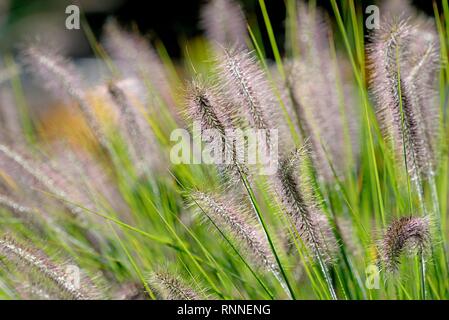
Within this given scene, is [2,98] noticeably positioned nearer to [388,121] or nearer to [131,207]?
[131,207]

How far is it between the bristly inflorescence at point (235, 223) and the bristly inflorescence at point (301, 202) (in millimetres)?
82

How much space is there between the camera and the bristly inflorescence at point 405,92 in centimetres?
139

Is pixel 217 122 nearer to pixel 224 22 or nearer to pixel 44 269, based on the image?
pixel 44 269

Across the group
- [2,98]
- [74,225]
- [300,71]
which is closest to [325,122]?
[300,71]

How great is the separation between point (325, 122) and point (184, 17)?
3793 millimetres

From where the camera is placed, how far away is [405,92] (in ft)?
4.60

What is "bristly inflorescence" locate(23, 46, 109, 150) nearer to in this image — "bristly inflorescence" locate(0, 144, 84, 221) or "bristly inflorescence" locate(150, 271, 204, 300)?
"bristly inflorescence" locate(0, 144, 84, 221)

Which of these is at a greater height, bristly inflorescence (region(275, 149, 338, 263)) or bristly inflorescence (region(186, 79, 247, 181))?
bristly inflorescence (region(186, 79, 247, 181))

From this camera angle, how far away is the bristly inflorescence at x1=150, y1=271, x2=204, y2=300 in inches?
52.3

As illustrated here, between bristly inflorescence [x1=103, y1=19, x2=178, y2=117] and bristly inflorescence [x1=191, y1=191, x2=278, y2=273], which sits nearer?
bristly inflorescence [x1=191, y1=191, x2=278, y2=273]

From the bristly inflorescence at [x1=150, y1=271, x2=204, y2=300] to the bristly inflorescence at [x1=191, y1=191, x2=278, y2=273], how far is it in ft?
0.45
